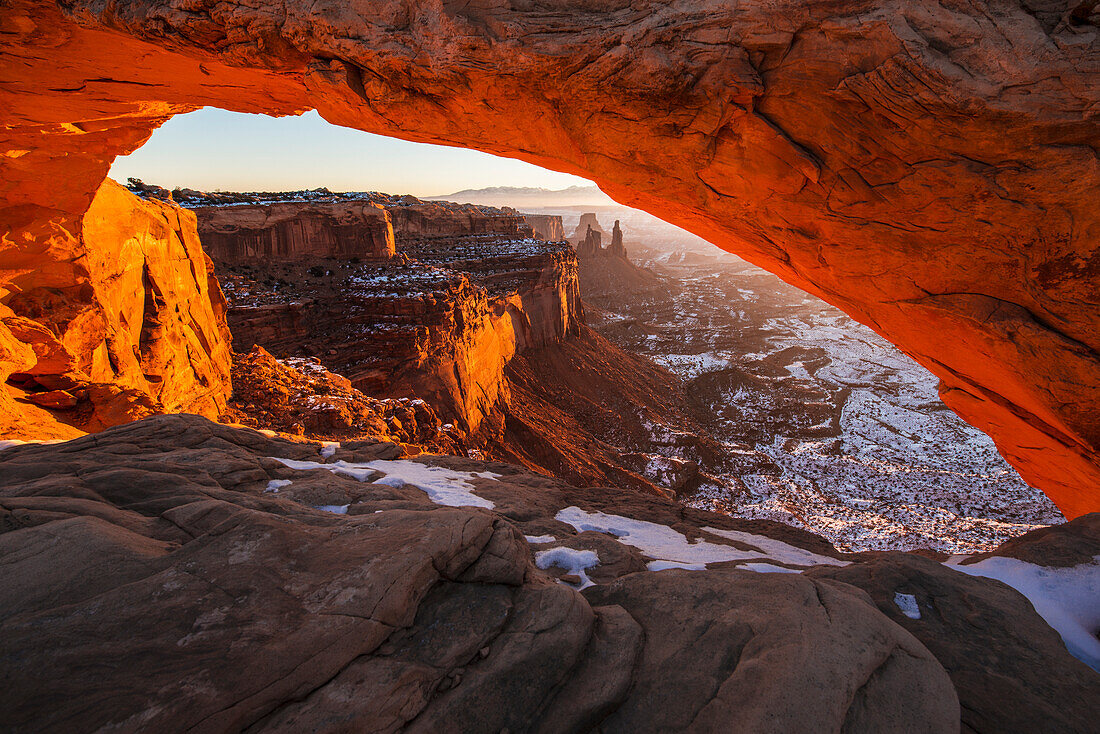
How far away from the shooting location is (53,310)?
8281 mm

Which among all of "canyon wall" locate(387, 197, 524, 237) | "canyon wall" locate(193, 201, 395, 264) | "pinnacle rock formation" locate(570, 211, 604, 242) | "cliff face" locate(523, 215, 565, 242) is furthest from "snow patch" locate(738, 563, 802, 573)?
"pinnacle rock formation" locate(570, 211, 604, 242)

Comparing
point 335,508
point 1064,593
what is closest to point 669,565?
point 1064,593

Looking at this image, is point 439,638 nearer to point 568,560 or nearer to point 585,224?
point 568,560

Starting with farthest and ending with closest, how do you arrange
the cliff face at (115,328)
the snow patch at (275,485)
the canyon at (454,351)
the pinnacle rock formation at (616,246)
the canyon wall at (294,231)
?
the pinnacle rock formation at (616,246)
the canyon wall at (294,231)
the canyon at (454,351)
the cliff face at (115,328)
the snow patch at (275,485)

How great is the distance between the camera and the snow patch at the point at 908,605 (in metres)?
3.74

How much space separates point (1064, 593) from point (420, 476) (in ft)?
25.0

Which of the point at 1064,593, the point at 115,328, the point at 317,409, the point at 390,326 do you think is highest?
the point at 115,328

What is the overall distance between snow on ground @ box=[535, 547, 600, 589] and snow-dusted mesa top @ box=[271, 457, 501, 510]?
5.64ft

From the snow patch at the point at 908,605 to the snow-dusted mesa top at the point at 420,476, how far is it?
14.7 feet

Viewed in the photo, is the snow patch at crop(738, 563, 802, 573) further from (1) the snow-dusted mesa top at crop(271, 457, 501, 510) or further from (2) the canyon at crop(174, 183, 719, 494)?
(2) the canyon at crop(174, 183, 719, 494)

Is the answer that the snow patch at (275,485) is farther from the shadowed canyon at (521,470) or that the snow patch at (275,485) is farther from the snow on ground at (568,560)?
the snow on ground at (568,560)

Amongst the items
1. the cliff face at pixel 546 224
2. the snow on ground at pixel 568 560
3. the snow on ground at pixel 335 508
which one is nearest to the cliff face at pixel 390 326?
the snow on ground at pixel 335 508

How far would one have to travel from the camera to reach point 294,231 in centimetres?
2750

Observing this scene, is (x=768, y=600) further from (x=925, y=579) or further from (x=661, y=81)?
(x=661, y=81)
